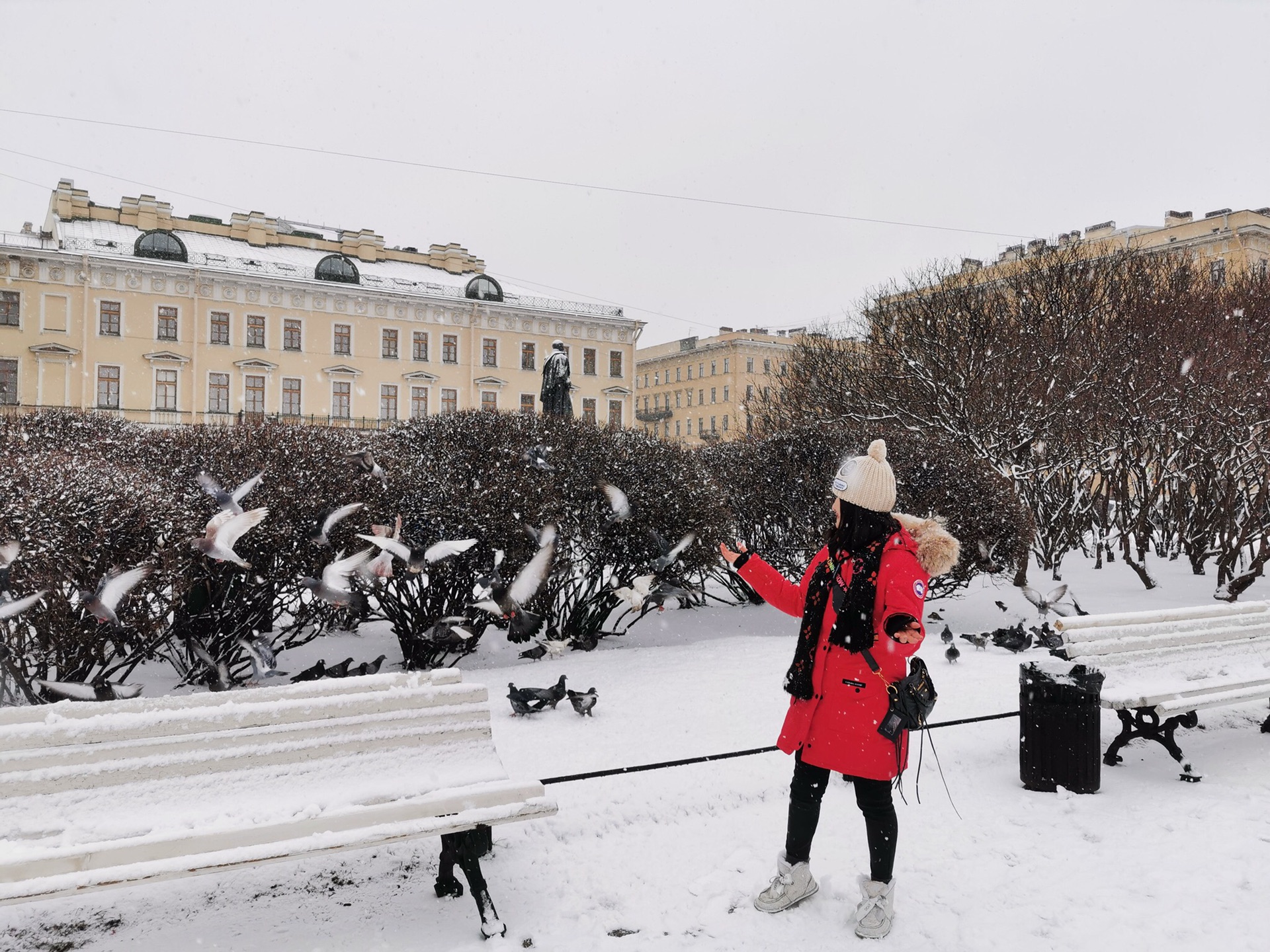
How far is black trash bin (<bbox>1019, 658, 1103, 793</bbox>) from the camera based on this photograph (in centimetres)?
482

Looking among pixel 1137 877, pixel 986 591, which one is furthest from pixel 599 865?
pixel 986 591

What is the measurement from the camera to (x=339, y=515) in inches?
268

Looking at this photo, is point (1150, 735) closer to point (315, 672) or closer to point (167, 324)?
point (315, 672)

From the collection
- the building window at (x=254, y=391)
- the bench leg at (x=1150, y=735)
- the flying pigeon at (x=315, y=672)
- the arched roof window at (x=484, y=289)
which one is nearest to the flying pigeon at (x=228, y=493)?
the flying pigeon at (x=315, y=672)

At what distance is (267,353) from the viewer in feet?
156

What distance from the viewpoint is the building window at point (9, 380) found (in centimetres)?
4225

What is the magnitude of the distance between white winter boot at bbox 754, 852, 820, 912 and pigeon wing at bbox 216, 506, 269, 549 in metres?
4.18

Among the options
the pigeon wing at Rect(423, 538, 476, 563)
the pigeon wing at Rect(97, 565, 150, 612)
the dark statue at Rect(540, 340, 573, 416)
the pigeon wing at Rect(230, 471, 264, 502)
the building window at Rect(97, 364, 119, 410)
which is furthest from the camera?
the building window at Rect(97, 364, 119, 410)

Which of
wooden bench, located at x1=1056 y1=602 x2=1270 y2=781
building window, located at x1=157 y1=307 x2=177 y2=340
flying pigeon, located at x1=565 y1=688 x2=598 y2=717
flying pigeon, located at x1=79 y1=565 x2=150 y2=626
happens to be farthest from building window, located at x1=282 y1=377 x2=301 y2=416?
wooden bench, located at x1=1056 y1=602 x2=1270 y2=781

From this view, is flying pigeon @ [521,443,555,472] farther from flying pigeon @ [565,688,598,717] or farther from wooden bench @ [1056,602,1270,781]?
wooden bench @ [1056,602,1270,781]

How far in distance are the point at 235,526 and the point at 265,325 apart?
4589 centimetres

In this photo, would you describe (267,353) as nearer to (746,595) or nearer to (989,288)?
(989,288)

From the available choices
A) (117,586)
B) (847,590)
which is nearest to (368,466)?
(117,586)

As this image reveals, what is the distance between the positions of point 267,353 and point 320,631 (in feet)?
145
